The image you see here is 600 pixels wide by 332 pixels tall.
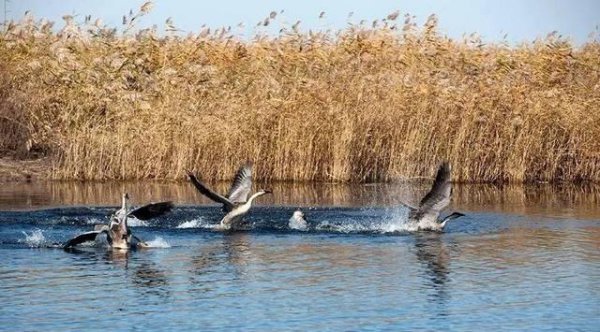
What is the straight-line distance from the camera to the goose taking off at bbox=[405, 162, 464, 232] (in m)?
14.7

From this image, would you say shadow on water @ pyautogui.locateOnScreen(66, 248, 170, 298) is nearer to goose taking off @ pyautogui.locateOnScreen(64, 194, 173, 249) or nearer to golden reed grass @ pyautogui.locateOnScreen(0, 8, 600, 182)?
goose taking off @ pyautogui.locateOnScreen(64, 194, 173, 249)

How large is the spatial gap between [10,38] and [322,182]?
754cm

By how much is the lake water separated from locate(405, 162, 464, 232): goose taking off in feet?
0.97

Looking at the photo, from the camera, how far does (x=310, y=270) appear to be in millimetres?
11539

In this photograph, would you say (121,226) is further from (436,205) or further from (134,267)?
(436,205)

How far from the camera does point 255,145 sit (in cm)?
2048

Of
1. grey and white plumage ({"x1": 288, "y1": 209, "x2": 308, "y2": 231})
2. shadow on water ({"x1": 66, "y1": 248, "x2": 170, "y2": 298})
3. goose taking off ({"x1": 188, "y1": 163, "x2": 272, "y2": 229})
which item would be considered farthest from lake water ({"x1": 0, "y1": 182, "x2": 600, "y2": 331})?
goose taking off ({"x1": 188, "y1": 163, "x2": 272, "y2": 229})

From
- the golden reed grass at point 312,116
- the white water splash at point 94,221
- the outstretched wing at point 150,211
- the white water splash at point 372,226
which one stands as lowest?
the white water splash at point 372,226

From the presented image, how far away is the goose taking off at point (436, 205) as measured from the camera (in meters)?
14.7

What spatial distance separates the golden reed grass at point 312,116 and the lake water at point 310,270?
2.55 m

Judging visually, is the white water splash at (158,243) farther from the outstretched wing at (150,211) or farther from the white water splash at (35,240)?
the white water splash at (35,240)

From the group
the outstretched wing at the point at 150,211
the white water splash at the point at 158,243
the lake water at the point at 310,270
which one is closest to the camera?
the lake water at the point at 310,270

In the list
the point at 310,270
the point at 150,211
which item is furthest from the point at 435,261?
the point at 150,211

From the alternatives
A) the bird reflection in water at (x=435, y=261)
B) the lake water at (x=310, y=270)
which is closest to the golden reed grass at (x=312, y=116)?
the lake water at (x=310, y=270)
